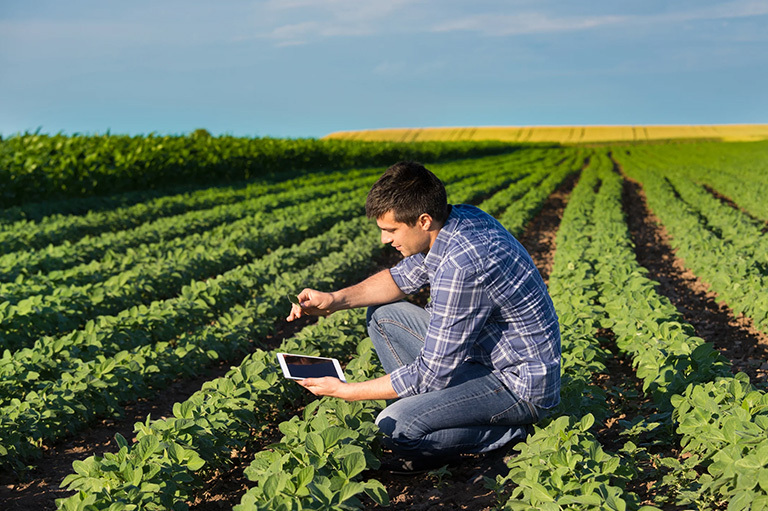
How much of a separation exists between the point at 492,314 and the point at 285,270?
5.64 meters

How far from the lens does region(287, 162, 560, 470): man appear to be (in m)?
2.95

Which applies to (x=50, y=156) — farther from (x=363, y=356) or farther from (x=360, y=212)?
(x=363, y=356)

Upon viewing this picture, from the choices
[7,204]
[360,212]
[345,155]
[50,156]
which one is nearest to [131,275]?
[360,212]

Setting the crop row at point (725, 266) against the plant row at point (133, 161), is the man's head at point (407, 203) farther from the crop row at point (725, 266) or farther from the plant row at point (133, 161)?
the plant row at point (133, 161)

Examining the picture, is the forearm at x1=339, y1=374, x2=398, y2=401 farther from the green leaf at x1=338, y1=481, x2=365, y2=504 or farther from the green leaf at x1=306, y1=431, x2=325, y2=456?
the green leaf at x1=338, y1=481, x2=365, y2=504

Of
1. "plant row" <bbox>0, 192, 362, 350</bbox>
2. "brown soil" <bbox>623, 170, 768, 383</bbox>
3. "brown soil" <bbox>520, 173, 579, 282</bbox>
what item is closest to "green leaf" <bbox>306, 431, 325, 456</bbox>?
"brown soil" <bbox>623, 170, 768, 383</bbox>

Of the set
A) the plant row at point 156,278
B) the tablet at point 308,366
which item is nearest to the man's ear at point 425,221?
the tablet at point 308,366

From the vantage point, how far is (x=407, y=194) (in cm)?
298

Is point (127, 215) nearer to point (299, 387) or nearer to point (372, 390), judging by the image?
point (299, 387)

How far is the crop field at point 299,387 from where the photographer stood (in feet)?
9.20

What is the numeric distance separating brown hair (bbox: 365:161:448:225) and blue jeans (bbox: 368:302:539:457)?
0.88 m

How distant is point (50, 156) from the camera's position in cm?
1532

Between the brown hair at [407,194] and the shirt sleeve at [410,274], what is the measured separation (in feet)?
2.07

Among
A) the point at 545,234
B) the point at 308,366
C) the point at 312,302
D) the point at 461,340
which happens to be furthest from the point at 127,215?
the point at 461,340
